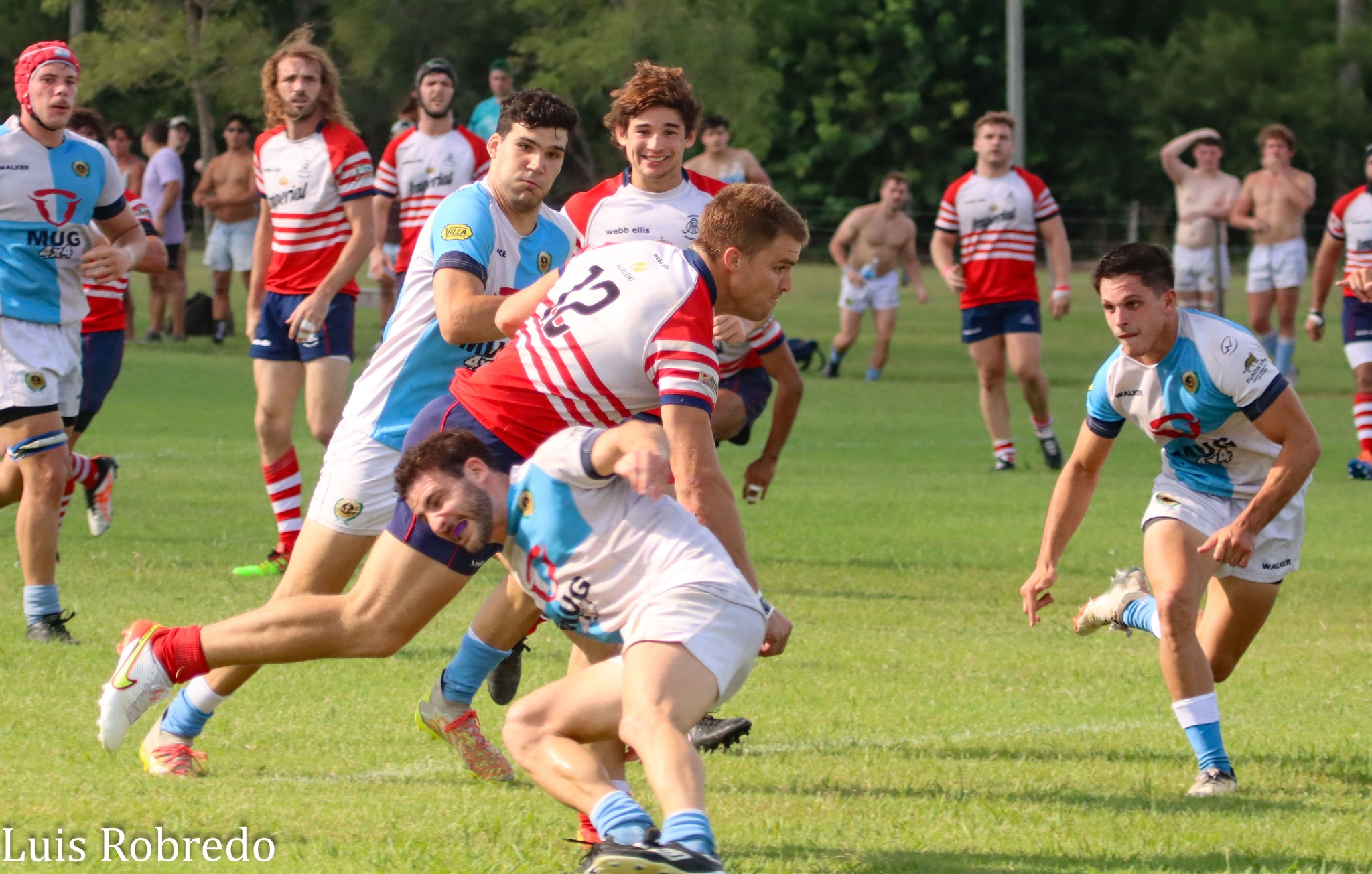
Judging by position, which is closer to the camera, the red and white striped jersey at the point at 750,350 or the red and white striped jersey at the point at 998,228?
the red and white striped jersey at the point at 750,350

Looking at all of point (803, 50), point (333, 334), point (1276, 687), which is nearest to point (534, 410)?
point (1276, 687)

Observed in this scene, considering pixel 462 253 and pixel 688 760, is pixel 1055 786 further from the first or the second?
pixel 462 253

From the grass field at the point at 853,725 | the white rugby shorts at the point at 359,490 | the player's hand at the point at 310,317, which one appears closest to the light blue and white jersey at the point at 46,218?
the player's hand at the point at 310,317

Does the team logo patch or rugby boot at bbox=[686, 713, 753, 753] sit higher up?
the team logo patch

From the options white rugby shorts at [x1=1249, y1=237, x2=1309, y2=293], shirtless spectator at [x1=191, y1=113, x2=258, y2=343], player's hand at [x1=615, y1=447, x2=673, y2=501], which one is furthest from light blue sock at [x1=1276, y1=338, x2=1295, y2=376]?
player's hand at [x1=615, y1=447, x2=673, y2=501]

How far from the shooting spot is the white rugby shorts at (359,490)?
5.37 meters

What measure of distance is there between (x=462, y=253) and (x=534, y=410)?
0.84m

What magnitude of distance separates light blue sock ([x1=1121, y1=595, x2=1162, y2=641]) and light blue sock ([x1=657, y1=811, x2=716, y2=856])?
8.17 ft

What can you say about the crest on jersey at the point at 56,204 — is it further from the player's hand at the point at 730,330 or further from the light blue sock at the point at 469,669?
the player's hand at the point at 730,330

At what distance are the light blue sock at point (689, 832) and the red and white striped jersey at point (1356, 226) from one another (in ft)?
37.4

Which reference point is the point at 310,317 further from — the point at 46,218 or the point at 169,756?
the point at 169,756

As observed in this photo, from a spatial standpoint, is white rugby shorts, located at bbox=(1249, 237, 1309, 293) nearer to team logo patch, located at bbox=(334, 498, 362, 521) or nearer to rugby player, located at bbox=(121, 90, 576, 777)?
rugby player, located at bbox=(121, 90, 576, 777)

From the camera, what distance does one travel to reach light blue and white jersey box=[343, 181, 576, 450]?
5367 millimetres

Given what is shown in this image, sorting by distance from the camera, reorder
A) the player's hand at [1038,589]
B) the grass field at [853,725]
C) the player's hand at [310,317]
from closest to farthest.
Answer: the grass field at [853,725]
the player's hand at [1038,589]
the player's hand at [310,317]
